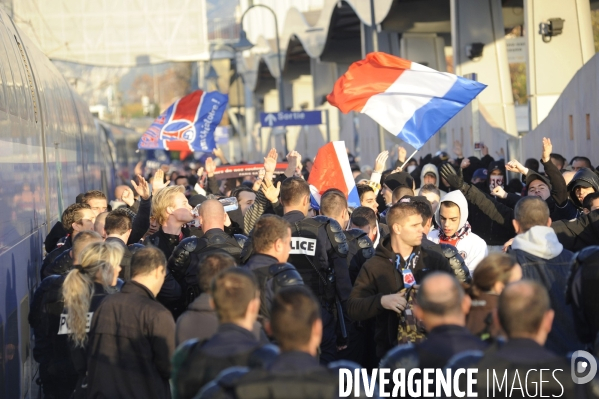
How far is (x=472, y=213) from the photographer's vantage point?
10945 millimetres

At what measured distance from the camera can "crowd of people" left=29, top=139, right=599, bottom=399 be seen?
415 centimetres

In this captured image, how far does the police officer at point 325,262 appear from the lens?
24.9ft

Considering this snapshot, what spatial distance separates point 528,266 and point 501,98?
19.2m

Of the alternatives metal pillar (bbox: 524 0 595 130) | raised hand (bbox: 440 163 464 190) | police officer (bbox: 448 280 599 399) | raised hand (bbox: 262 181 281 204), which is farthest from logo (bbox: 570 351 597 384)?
metal pillar (bbox: 524 0 595 130)

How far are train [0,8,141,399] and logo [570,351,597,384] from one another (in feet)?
13.2

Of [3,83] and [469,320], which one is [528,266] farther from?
[3,83]

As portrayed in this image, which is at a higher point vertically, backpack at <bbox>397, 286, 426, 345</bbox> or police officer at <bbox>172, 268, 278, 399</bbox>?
police officer at <bbox>172, 268, 278, 399</bbox>

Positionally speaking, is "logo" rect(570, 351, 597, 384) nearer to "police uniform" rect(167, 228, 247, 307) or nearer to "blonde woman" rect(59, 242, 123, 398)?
"blonde woman" rect(59, 242, 123, 398)

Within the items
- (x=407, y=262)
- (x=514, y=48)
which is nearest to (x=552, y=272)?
(x=407, y=262)

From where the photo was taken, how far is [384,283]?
21.5ft

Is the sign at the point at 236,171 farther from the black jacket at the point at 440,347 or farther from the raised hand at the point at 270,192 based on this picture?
the black jacket at the point at 440,347

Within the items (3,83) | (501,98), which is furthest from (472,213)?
(501,98)

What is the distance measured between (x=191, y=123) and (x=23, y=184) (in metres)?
12.6

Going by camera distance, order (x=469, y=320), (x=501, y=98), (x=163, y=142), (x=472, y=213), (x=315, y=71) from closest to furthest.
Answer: (x=469, y=320) → (x=472, y=213) → (x=163, y=142) → (x=501, y=98) → (x=315, y=71)
